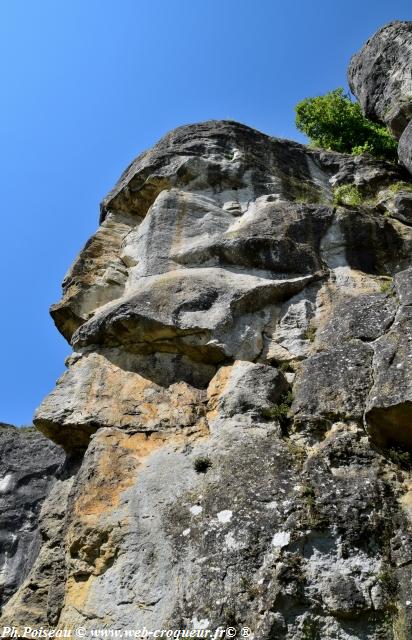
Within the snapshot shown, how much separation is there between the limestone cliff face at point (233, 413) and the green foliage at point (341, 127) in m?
6.59

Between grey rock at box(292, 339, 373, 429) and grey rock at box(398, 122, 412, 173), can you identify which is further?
grey rock at box(398, 122, 412, 173)

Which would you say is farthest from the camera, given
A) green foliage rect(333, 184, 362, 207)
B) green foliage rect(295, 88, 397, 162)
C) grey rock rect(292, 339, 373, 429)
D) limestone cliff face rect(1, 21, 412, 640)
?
green foliage rect(295, 88, 397, 162)

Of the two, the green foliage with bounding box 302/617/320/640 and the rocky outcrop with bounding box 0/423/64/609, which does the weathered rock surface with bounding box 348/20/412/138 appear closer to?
the rocky outcrop with bounding box 0/423/64/609

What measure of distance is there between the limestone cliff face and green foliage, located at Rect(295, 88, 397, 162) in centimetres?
659

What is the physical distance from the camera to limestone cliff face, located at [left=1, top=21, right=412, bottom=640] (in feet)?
22.9

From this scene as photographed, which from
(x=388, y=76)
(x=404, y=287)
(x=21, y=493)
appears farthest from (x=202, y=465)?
(x=388, y=76)

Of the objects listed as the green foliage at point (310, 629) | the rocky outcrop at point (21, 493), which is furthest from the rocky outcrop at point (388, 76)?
the green foliage at point (310, 629)

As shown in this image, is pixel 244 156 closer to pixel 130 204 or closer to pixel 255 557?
pixel 130 204

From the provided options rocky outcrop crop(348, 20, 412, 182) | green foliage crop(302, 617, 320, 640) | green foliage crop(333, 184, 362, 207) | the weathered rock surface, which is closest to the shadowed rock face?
green foliage crop(302, 617, 320, 640)

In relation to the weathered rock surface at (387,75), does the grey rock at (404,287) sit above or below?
below

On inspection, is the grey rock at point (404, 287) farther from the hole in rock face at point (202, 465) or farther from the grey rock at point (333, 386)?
the hole in rock face at point (202, 465)

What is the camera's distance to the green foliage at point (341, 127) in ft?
64.9

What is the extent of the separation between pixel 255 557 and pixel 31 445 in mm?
10700

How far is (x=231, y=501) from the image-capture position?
774 centimetres
